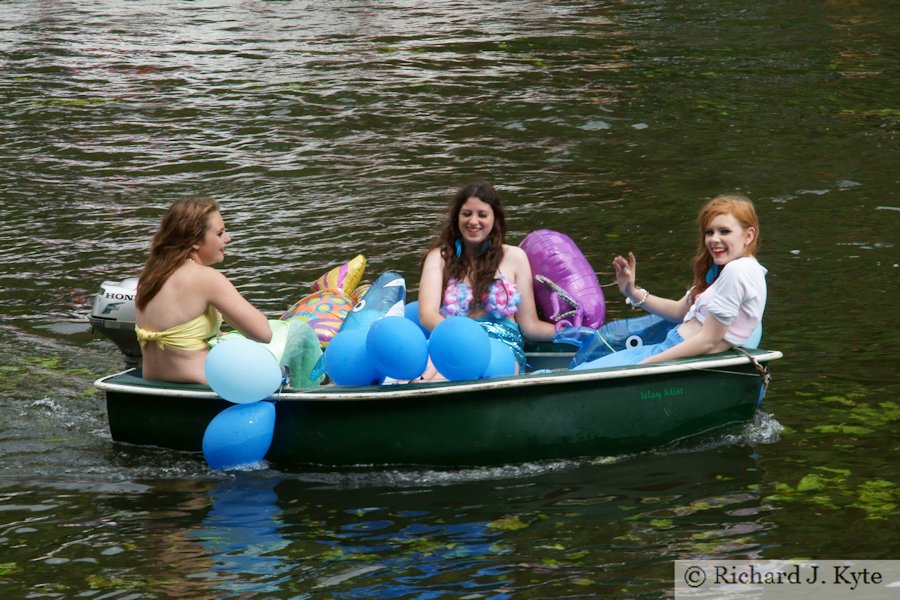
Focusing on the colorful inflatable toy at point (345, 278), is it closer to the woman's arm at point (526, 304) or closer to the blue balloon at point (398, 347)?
the woman's arm at point (526, 304)

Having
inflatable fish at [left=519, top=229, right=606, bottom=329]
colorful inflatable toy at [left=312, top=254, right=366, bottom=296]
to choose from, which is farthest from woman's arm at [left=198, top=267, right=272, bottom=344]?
inflatable fish at [left=519, top=229, right=606, bottom=329]

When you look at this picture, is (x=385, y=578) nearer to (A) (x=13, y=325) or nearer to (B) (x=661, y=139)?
(A) (x=13, y=325)

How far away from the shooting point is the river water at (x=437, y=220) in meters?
5.61

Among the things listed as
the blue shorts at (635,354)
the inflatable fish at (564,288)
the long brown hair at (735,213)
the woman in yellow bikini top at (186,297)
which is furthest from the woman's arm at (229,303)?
the long brown hair at (735,213)

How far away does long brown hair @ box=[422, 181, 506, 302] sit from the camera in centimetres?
700

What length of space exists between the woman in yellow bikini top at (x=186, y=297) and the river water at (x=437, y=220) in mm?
580

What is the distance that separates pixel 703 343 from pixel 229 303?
2384 millimetres

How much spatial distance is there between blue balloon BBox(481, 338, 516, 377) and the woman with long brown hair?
398 millimetres

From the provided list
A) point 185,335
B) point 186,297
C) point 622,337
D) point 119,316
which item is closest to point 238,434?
point 185,335

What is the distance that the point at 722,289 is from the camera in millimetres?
6285

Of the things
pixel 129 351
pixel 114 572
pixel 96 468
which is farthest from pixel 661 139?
pixel 114 572

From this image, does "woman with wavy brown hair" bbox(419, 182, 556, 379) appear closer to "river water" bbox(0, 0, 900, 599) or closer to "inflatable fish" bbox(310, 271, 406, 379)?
"inflatable fish" bbox(310, 271, 406, 379)

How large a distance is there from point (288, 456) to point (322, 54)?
40.8ft

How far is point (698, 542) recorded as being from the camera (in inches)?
217
